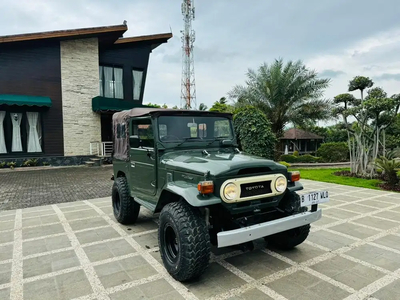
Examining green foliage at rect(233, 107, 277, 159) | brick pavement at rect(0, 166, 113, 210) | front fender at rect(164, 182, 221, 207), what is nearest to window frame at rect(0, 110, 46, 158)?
brick pavement at rect(0, 166, 113, 210)

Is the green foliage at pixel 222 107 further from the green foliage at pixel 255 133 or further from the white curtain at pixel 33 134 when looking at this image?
the white curtain at pixel 33 134

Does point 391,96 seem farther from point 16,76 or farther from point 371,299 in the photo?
point 16,76

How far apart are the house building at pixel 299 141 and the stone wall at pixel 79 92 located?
15.9 meters

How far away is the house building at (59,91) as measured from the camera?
1326cm

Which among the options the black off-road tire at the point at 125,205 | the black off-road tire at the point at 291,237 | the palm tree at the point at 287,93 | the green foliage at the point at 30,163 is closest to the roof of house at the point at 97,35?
the green foliage at the point at 30,163

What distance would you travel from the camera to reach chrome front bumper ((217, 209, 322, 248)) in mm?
2514

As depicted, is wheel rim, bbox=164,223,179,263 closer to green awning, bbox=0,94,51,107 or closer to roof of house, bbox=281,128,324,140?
green awning, bbox=0,94,51,107

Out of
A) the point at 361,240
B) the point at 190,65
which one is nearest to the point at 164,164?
the point at 361,240

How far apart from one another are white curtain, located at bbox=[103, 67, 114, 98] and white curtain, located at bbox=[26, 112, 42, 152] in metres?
4.06

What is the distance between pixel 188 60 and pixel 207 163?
84.4 ft

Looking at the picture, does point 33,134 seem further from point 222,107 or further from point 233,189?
point 233,189

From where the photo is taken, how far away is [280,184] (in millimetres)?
3191

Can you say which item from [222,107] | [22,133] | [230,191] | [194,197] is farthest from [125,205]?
[222,107]

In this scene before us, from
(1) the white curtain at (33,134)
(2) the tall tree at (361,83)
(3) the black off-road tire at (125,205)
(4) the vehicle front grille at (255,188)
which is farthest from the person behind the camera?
(1) the white curtain at (33,134)
